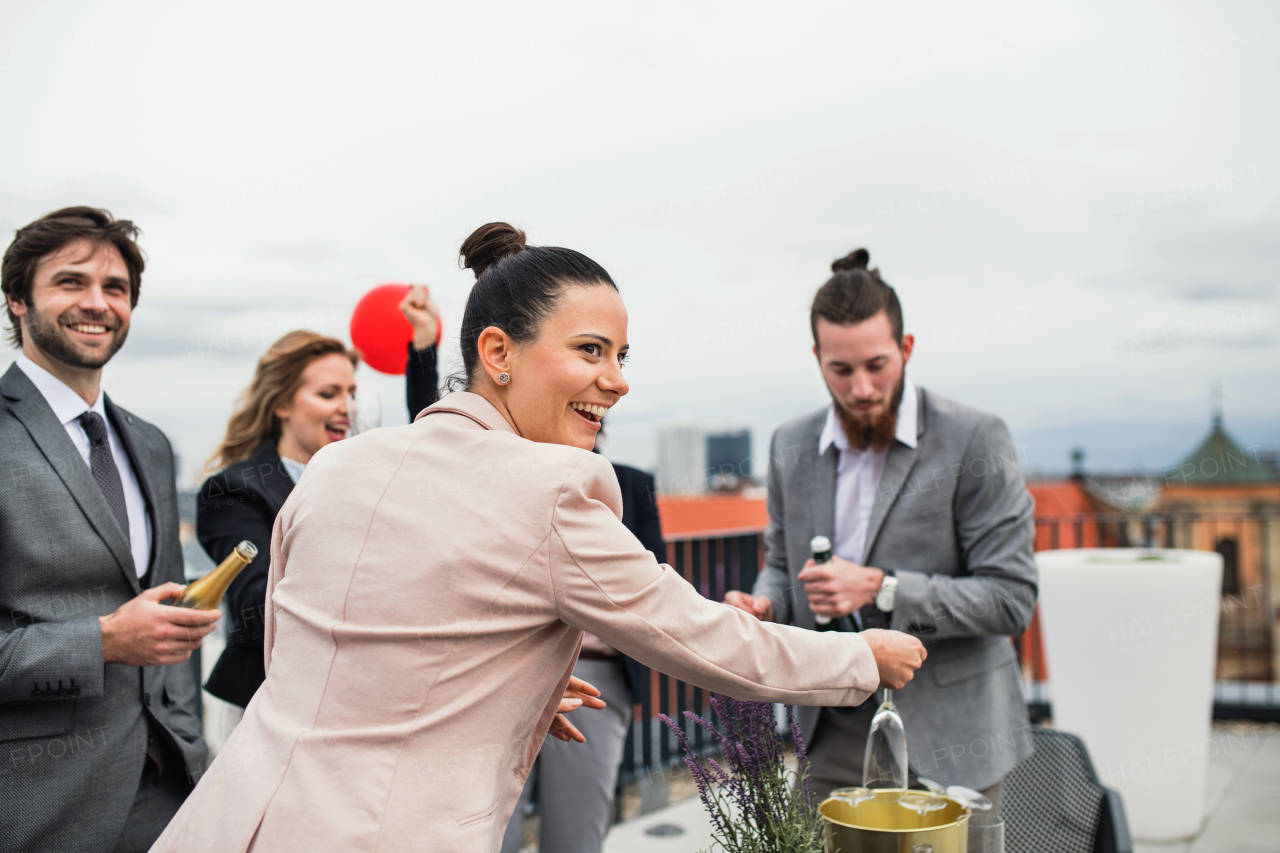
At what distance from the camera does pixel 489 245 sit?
5.61ft

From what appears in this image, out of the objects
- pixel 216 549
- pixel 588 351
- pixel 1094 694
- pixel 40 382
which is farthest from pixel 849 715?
pixel 1094 694

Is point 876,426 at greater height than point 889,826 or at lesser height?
greater

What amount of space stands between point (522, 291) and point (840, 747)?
145 centimetres

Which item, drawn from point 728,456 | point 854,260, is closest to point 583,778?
point 854,260

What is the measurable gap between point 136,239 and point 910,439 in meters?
1.98

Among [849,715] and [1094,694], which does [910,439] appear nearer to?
[849,715]

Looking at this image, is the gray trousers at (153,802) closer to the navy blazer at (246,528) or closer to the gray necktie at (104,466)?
the navy blazer at (246,528)

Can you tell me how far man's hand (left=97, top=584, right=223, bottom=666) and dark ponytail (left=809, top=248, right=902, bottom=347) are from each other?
4.95ft

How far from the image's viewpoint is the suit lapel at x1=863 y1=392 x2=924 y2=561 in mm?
2186

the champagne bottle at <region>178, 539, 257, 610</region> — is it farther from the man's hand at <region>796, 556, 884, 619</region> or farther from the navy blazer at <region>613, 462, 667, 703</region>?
the man's hand at <region>796, 556, 884, 619</region>

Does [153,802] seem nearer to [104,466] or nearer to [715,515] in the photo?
[104,466]

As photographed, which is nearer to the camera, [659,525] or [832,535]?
[832,535]

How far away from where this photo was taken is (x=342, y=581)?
3.58ft

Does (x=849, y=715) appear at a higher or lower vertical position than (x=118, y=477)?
lower
